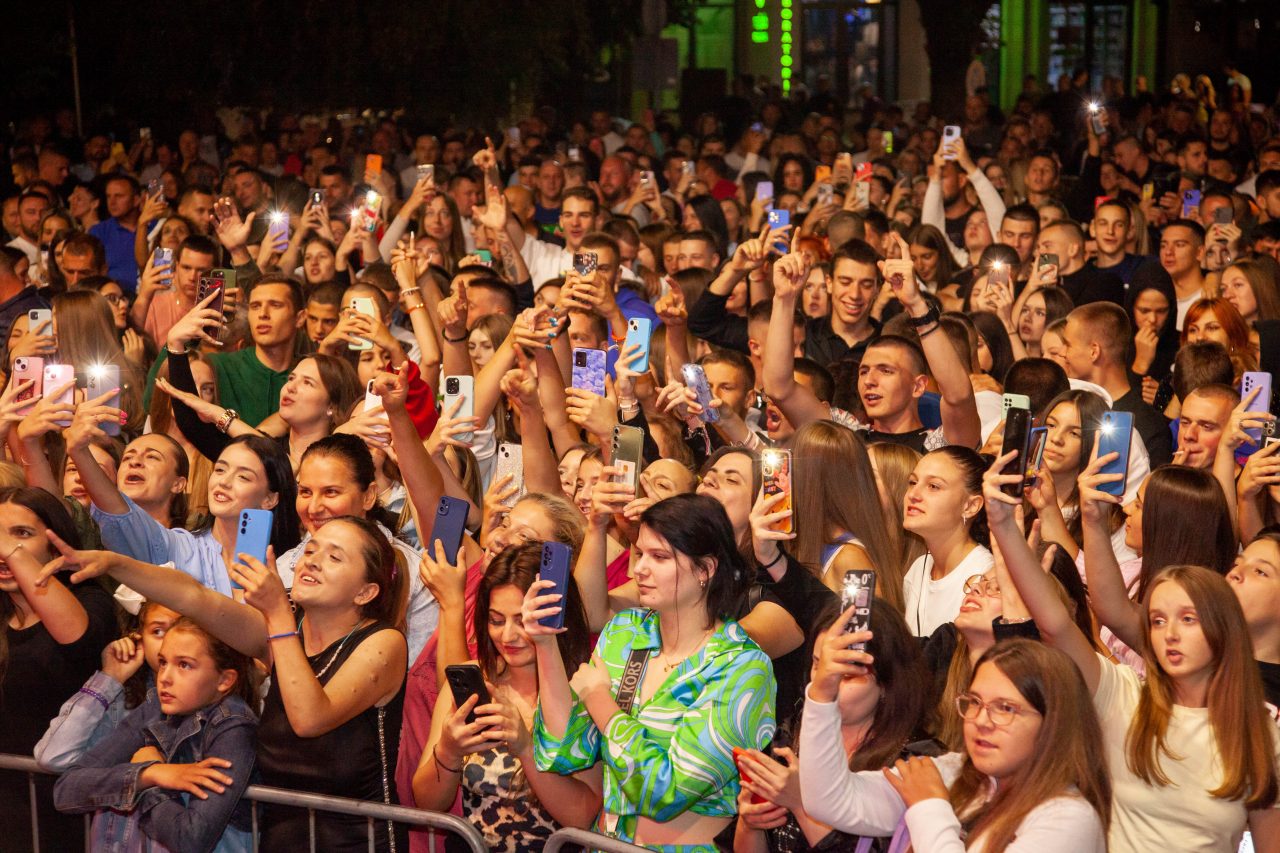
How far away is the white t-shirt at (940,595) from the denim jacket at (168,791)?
74.6 inches

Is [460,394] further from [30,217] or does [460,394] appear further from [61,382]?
[30,217]

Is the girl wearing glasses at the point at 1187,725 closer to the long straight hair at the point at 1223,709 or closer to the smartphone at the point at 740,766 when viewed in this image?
the long straight hair at the point at 1223,709

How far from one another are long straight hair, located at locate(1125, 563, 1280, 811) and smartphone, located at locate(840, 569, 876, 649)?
2.35 ft

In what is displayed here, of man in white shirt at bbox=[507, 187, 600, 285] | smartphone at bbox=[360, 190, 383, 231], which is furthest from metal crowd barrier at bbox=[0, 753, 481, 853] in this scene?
man in white shirt at bbox=[507, 187, 600, 285]

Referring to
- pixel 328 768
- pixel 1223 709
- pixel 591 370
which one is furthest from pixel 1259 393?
pixel 328 768

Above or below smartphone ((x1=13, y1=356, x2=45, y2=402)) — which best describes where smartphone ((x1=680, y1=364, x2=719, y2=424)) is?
below

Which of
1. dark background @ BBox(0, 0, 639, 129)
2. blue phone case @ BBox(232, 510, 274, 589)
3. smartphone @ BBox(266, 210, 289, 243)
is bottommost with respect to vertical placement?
blue phone case @ BBox(232, 510, 274, 589)

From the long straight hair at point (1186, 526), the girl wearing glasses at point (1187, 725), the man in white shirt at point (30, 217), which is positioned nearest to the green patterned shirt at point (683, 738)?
the girl wearing glasses at point (1187, 725)

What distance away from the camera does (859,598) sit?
3.78 m

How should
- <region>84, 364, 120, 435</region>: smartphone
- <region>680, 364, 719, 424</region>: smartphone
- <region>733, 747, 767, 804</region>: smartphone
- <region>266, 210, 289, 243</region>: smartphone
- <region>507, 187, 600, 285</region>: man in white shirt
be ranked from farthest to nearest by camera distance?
<region>507, 187, 600, 285</region>: man in white shirt, <region>266, 210, 289, 243</region>: smartphone, <region>84, 364, 120, 435</region>: smartphone, <region>680, 364, 719, 424</region>: smartphone, <region>733, 747, 767, 804</region>: smartphone

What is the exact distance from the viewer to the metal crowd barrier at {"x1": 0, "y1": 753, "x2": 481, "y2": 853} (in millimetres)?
4027

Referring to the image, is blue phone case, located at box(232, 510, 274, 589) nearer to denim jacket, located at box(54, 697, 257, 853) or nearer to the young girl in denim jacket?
the young girl in denim jacket

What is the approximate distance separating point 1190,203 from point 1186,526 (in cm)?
588

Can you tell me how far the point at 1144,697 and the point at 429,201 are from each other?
22.0 ft
